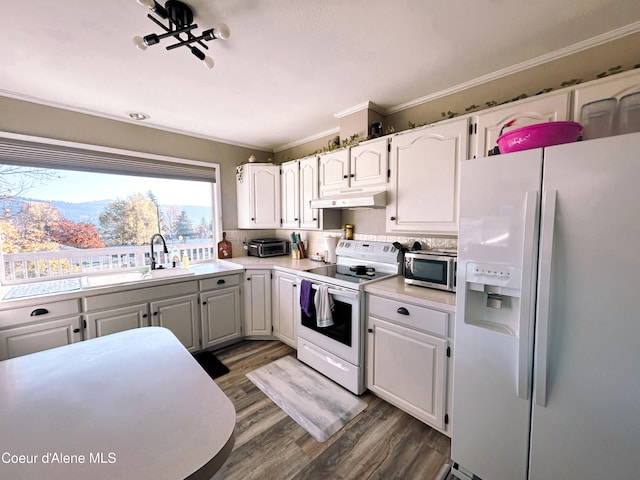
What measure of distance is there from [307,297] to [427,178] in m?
1.42

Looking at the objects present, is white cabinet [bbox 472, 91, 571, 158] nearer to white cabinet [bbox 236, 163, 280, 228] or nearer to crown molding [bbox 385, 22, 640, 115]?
crown molding [bbox 385, 22, 640, 115]

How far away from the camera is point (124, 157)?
2.72m

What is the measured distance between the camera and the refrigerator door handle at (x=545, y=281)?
112 cm

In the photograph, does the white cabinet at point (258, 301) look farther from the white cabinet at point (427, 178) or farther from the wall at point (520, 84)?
the white cabinet at point (427, 178)

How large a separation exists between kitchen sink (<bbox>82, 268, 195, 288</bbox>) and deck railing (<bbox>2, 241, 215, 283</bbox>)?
137 millimetres

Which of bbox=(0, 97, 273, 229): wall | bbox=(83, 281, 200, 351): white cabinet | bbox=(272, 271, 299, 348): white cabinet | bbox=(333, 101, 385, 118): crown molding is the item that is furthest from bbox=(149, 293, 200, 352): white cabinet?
bbox=(333, 101, 385, 118): crown molding

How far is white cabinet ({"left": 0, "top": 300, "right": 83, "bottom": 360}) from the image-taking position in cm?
183

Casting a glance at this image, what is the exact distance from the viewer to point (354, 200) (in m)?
2.30

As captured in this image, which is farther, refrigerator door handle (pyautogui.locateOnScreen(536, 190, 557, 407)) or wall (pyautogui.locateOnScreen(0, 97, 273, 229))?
wall (pyautogui.locateOnScreen(0, 97, 273, 229))

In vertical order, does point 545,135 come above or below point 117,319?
above

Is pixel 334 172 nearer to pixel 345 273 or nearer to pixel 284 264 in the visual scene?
pixel 345 273

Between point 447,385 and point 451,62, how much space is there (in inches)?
84.6

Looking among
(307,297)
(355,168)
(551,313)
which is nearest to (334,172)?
(355,168)

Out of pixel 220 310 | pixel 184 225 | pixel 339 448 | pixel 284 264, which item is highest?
pixel 184 225
